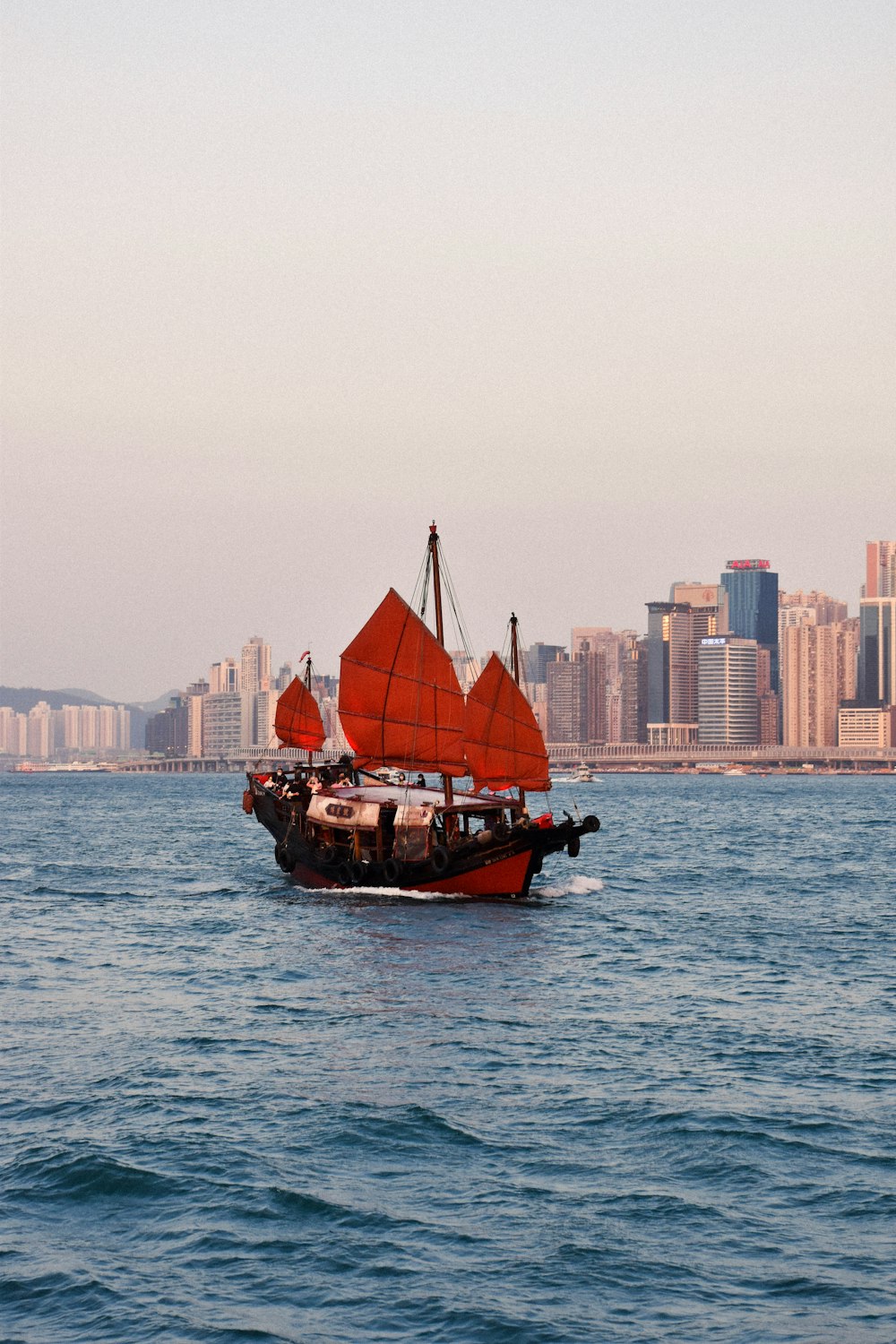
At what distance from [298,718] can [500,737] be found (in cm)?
3973

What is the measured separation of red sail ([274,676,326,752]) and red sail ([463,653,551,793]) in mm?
37898

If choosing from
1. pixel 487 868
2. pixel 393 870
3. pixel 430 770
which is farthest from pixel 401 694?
pixel 487 868

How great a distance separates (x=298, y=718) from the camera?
101500 millimetres

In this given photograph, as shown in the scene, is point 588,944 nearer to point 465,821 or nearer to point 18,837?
point 465,821

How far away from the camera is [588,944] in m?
49.8

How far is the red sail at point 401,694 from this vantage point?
211 feet

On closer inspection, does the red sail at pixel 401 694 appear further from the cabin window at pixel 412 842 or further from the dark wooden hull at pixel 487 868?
the dark wooden hull at pixel 487 868

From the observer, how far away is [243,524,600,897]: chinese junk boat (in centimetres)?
6153

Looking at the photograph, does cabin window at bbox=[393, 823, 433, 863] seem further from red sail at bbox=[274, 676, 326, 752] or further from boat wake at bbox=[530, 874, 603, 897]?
red sail at bbox=[274, 676, 326, 752]

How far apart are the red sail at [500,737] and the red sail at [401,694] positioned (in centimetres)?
123

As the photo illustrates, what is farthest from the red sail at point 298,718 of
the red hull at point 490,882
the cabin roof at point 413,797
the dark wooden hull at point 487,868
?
the red hull at point 490,882

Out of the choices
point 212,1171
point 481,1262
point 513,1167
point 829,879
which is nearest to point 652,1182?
point 513,1167

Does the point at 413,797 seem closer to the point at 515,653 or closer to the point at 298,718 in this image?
the point at 515,653

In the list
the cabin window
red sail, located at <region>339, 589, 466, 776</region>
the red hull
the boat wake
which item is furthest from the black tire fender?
the boat wake
